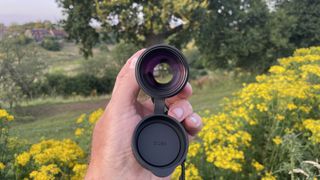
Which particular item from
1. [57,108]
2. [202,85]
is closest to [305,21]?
[202,85]

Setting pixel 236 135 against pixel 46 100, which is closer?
pixel 236 135

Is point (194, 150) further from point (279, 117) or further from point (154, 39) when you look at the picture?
point (154, 39)

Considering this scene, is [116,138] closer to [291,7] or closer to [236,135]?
[236,135]

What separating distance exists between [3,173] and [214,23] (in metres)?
9.73

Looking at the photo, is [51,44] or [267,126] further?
[51,44]

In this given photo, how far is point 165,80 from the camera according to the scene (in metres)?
1.46

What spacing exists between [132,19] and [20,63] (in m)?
6.10

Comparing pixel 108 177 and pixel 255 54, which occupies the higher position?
pixel 108 177

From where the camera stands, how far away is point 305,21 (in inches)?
592

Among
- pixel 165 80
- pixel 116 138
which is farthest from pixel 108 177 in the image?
pixel 165 80

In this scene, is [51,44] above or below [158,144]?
below

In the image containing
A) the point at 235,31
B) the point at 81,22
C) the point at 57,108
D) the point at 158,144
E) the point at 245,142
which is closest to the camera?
the point at 158,144

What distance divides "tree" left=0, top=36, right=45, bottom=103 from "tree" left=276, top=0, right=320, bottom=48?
9.24m

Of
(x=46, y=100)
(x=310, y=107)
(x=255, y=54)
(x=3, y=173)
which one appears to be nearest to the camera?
(x=3, y=173)
